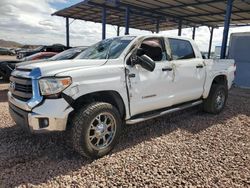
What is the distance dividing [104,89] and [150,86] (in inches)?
39.9

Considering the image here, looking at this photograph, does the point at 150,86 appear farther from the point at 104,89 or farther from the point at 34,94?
the point at 34,94

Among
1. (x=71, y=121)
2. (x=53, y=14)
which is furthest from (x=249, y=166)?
(x=53, y=14)

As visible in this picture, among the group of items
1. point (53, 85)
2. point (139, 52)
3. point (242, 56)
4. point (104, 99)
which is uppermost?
point (139, 52)

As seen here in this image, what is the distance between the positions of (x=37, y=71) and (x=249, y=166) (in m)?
3.41

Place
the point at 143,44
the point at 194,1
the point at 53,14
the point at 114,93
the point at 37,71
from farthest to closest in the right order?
the point at 53,14 < the point at 194,1 < the point at 143,44 < the point at 114,93 < the point at 37,71

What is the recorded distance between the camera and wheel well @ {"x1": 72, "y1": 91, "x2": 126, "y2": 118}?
365 cm

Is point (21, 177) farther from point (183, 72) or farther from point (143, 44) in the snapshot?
point (183, 72)

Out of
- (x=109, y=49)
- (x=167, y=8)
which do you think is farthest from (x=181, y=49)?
(x=167, y=8)

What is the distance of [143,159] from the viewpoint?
375 cm

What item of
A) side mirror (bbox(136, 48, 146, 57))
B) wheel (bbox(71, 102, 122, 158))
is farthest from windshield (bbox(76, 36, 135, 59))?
wheel (bbox(71, 102, 122, 158))

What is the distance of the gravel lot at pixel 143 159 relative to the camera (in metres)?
3.17

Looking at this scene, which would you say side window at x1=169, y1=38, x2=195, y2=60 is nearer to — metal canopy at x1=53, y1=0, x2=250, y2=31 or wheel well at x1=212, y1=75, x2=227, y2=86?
wheel well at x1=212, y1=75, x2=227, y2=86

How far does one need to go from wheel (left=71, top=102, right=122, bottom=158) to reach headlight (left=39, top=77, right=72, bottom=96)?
0.45 meters

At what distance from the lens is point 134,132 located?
4949 millimetres
